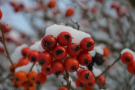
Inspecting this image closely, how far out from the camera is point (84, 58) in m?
1.32

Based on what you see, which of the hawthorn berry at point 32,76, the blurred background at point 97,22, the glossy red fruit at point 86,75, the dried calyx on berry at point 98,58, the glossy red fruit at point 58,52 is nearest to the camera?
the glossy red fruit at point 58,52

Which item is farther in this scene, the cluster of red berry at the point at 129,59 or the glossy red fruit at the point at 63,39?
the cluster of red berry at the point at 129,59

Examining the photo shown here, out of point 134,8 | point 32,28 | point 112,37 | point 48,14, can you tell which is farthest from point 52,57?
point 32,28

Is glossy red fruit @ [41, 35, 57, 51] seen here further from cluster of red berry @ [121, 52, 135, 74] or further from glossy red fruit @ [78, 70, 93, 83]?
cluster of red berry @ [121, 52, 135, 74]

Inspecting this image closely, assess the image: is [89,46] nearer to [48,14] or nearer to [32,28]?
[48,14]

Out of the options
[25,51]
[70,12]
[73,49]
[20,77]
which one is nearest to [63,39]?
[73,49]

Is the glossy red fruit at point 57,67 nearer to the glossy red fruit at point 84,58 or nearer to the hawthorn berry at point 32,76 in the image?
the glossy red fruit at point 84,58

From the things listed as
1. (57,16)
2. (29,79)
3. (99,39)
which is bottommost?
(99,39)

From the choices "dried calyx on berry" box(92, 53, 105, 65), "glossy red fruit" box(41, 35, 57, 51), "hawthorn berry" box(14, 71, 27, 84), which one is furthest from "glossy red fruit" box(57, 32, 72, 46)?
"hawthorn berry" box(14, 71, 27, 84)

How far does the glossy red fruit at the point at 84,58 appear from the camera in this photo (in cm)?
132

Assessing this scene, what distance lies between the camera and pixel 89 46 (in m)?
1.32

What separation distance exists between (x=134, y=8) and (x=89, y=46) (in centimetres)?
484

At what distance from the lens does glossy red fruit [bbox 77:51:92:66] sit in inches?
52.1

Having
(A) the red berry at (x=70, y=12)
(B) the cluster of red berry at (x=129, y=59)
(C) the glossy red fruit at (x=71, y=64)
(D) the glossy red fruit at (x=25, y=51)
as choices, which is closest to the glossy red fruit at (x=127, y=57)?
(B) the cluster of red berry at (x=129, y=59)
